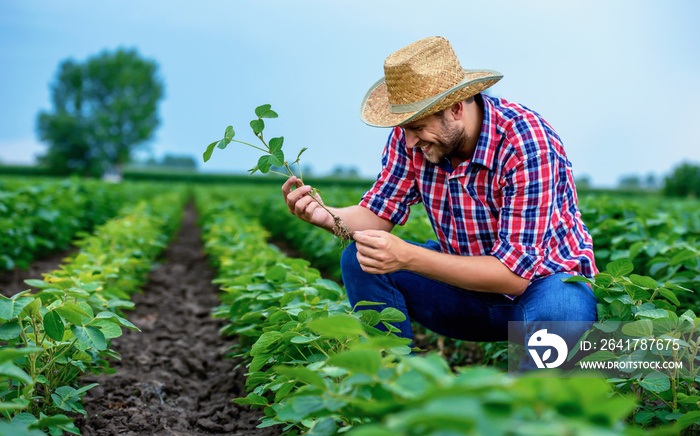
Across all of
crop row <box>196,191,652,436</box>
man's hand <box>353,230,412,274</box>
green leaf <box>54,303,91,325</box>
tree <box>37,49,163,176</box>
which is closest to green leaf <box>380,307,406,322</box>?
crop row <box>196,191,652,436</box>

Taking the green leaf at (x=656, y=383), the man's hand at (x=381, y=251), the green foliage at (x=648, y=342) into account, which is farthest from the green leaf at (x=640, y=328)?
the man's hand at (x=381, y=251)

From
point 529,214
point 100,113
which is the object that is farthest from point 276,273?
point 100,113

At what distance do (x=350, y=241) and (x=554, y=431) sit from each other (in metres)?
1.72

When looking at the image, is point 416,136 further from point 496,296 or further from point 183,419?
point 183,419

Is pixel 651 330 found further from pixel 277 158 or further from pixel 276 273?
pixel 276 273

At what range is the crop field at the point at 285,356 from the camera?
825mm

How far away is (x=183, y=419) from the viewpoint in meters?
2.39

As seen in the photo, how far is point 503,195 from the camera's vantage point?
218cm

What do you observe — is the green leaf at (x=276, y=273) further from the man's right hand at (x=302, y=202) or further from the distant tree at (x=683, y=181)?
the distant tree at (x=683, y=181)

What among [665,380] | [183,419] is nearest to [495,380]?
[665,380]

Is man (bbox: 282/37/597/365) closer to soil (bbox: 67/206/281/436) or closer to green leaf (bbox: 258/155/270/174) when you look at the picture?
green leaf (bbox: 258/155/270/174)

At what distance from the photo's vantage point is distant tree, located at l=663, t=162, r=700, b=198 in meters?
43.5

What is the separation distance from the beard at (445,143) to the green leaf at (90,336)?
1304 mm

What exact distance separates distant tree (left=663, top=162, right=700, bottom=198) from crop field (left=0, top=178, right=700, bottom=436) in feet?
151
